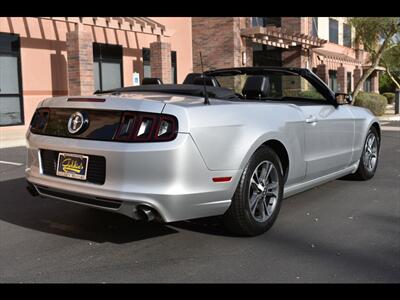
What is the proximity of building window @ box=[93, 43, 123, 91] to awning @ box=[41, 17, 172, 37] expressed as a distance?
136cm

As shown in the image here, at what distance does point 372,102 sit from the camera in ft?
75.2

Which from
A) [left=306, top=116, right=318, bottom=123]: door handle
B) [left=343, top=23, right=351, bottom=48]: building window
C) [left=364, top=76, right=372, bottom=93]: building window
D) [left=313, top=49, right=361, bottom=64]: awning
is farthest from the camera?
[left=364, top=76, right=372, bottom=93]: building window

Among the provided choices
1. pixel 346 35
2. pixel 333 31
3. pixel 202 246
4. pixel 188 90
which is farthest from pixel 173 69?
pixel 346 35

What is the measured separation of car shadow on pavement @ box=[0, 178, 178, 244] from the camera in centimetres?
451

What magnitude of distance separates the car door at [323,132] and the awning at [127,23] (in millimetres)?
9153

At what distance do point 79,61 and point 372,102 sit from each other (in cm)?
1407

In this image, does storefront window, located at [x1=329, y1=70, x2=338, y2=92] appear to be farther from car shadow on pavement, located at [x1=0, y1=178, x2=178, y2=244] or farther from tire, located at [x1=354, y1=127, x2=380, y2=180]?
car shadow on pavement, located at [x1=0, y1=178, x2=178, y2=244]

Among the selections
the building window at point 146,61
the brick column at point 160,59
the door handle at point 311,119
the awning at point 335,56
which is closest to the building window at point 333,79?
the awning at point 335,56

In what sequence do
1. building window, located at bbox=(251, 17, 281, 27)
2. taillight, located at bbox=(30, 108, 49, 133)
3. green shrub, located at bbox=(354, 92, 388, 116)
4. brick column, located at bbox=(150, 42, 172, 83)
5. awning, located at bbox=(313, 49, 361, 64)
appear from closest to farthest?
1. taillight, located at bbox=(30, 108, 49, 133)
2. brick column, located at bbox=(150, 42, 172, 83)
3. green shrub, located at bbox=(354, 92, 388, 116)
4. building window, located at bbox=(251, 17, 281, 27)
5. awning, located at bbox=(313, 49, 361, 64)

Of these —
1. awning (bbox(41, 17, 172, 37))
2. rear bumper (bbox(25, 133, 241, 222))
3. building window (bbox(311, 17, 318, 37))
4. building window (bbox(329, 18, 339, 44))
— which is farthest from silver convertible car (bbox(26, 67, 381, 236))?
building window (bbox(329, 18, 339, 44))

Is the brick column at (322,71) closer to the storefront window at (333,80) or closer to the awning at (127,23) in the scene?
the storefront window at (333,80)

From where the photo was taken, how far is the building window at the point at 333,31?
31312 millimetres

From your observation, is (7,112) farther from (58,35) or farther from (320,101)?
(320,101)
